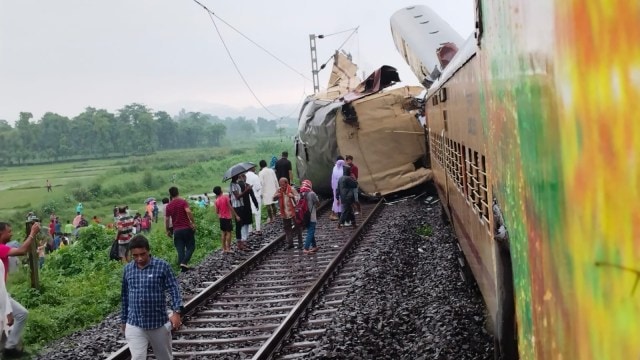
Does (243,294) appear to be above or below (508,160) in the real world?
below

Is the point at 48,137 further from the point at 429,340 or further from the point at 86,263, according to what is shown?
the point at 429,340

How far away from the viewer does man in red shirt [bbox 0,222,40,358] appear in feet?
22.7

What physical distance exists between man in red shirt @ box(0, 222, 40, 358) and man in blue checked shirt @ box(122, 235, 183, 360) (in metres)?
1.85

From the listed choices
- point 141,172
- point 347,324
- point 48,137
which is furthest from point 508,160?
point 48,137

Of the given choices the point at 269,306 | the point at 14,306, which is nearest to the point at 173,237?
the point at 269,306

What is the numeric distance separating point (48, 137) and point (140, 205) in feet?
130

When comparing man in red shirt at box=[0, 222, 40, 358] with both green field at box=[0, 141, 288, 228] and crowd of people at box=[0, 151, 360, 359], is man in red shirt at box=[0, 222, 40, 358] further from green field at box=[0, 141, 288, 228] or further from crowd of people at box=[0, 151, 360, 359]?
green field at box=[0, 141, 288, 228]

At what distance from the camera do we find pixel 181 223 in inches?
471

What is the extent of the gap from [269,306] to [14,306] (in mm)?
3283

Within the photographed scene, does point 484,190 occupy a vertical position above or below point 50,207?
above

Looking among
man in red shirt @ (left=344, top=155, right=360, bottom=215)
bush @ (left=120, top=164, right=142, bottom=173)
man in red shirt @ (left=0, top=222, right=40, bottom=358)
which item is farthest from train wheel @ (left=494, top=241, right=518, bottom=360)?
bush @ (left=120, top=164, right=142, bottom=173)

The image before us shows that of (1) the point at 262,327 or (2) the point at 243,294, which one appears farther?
(2) the point at 243,294

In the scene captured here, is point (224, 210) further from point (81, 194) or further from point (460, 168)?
point (81, 194)

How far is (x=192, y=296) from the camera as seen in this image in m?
9.89
